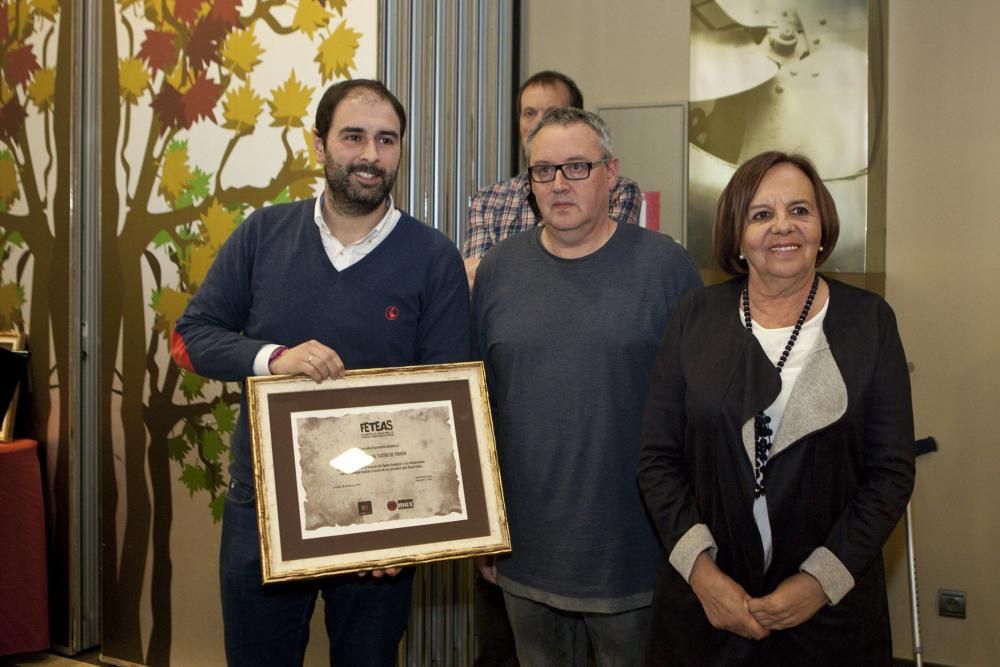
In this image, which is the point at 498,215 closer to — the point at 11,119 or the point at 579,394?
the point at 579,394

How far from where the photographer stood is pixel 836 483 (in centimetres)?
171

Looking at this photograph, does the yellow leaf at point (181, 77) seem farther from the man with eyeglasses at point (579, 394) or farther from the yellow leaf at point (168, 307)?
the man with eyeglasses at point (579, 394)

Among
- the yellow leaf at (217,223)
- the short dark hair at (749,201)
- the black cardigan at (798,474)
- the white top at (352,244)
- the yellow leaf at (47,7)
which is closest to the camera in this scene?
the black cardigan at (798,474)

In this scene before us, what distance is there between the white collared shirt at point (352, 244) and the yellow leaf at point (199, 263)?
4.71 feet

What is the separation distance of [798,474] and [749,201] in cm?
55

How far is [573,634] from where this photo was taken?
2152 mm

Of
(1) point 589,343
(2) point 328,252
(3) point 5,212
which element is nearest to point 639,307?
(1) point 589,343

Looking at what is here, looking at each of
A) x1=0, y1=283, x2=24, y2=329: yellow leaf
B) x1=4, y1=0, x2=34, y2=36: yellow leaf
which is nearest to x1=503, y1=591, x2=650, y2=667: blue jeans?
x1=0, y1=283, x2=24, y2=329: yellow leaf

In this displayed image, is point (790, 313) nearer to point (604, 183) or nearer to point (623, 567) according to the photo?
point (604, 183)

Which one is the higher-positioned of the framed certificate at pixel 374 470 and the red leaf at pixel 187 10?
the red leaf at pixel 187 10

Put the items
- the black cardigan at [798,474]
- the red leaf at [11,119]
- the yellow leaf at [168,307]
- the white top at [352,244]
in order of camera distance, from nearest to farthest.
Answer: the black cardigan at [798,474]
the white top at [352,244]
the yellow leaf at [168,307]
the red leaf at [11,119]

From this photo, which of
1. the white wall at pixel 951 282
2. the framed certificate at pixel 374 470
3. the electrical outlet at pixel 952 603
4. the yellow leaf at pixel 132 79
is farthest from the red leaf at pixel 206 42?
the electrical outlet at pixel 952 603

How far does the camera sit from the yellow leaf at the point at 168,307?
3488 millimetres

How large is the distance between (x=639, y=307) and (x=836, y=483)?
54 centimetres
